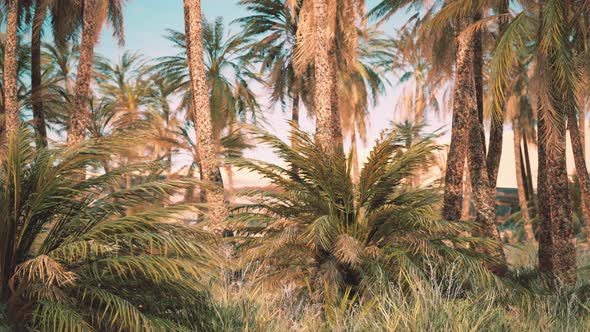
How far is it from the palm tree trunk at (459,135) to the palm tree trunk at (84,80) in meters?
9.51

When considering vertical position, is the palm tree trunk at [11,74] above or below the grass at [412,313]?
above

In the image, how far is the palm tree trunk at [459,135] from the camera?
1184 centimetres

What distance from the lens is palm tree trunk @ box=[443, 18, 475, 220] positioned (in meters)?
11.8

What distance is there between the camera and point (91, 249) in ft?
18.6

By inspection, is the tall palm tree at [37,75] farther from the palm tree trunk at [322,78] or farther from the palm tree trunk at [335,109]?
the palm tree trunk at [322,78]

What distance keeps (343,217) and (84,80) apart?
9351 millimetres

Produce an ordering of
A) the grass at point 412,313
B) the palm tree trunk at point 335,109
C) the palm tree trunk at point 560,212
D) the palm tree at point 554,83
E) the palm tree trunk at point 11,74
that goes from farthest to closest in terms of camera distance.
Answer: the palm tree trunk at point 335,109
the palm tree trunk at point 11,74
the palm tree trunk at point 560,212
the palm tree at point 554,83
the grass at point 412,313

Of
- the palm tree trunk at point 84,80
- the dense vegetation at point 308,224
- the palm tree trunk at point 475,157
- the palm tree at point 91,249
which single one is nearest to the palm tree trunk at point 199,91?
the dense vegetation at point 308,224

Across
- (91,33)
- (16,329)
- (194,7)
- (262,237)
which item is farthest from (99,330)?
(91,33)

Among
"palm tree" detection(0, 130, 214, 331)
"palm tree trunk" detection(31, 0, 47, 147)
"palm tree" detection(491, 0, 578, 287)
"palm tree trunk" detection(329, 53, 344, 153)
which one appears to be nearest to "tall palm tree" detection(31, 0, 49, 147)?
"palm tree trunk" detection(31, 0, 47, 147)

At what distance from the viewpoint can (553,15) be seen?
9.10m

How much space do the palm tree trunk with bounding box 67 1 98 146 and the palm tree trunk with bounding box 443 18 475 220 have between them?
9514 millimetres

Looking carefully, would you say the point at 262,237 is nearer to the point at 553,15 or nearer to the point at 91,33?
the point at 553,15

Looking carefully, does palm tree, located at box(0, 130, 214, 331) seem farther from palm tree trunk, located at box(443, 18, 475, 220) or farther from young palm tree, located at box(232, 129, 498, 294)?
palm tree trunk, located at box(443, 18, 475, 220)
